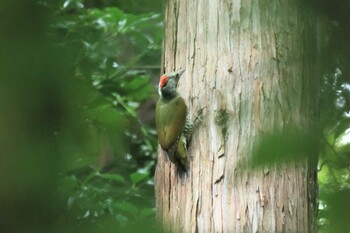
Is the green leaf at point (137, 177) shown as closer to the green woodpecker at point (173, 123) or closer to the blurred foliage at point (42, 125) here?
the green woodpecker at point (173, 123)

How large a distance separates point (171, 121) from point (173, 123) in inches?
0.7

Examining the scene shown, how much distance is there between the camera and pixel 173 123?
2.30 metres

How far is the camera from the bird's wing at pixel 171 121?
228cm

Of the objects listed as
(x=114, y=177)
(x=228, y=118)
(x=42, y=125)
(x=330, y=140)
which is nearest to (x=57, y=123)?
(x=42, y=125)

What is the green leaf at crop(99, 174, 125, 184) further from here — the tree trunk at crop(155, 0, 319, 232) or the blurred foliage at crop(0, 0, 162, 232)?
the blurred foliage at crop(0, 0, 162, 232)

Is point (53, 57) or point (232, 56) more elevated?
point (232, 56)

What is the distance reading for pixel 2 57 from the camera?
1.52 ft

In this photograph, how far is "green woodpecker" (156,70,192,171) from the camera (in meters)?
2.25

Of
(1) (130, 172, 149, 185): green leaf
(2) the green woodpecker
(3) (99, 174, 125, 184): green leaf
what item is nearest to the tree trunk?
(2) the green woodpecker

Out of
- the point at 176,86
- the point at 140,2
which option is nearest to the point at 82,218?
the point at 140,2

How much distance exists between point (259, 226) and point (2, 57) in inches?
66.2

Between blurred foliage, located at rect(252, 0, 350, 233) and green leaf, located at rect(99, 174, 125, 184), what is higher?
green leaf, located at rect(99, 174, 125, 184)

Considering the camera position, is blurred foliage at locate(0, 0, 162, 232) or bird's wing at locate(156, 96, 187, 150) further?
bird's wing at locate(156, 96, 187, 150)

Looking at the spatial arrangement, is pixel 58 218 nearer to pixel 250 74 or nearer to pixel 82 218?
pixel 82 218
